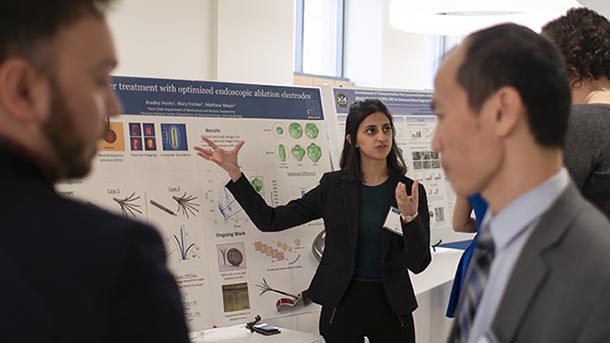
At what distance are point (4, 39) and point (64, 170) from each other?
150mm

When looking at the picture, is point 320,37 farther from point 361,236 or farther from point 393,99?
point 361,236

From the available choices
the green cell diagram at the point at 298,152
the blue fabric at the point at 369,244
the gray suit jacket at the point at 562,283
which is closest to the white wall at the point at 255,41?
the green cell diagram at the point at 298,152

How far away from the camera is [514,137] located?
0.90 meters

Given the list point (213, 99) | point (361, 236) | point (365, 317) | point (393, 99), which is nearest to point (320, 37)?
point (393, 99)

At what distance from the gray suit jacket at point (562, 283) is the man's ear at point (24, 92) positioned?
633 millimetres

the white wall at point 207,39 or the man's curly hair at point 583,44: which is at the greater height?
the white wall at point 207,39

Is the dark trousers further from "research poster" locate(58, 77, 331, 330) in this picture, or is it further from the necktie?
the necktie

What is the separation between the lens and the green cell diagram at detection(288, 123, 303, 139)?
3.02m

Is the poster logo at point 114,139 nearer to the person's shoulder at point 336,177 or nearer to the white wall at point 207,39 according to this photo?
the person's shoulder at point 336,177

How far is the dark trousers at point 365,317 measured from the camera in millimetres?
2605

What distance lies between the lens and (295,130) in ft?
10.00

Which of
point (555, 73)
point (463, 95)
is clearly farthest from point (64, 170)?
point (555, 73)

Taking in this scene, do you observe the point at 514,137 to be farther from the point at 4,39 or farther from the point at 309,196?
the point at 309,196

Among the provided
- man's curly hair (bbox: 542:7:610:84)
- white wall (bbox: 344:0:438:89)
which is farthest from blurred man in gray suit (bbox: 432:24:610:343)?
white wall (bbox: 344:0:438:89)
